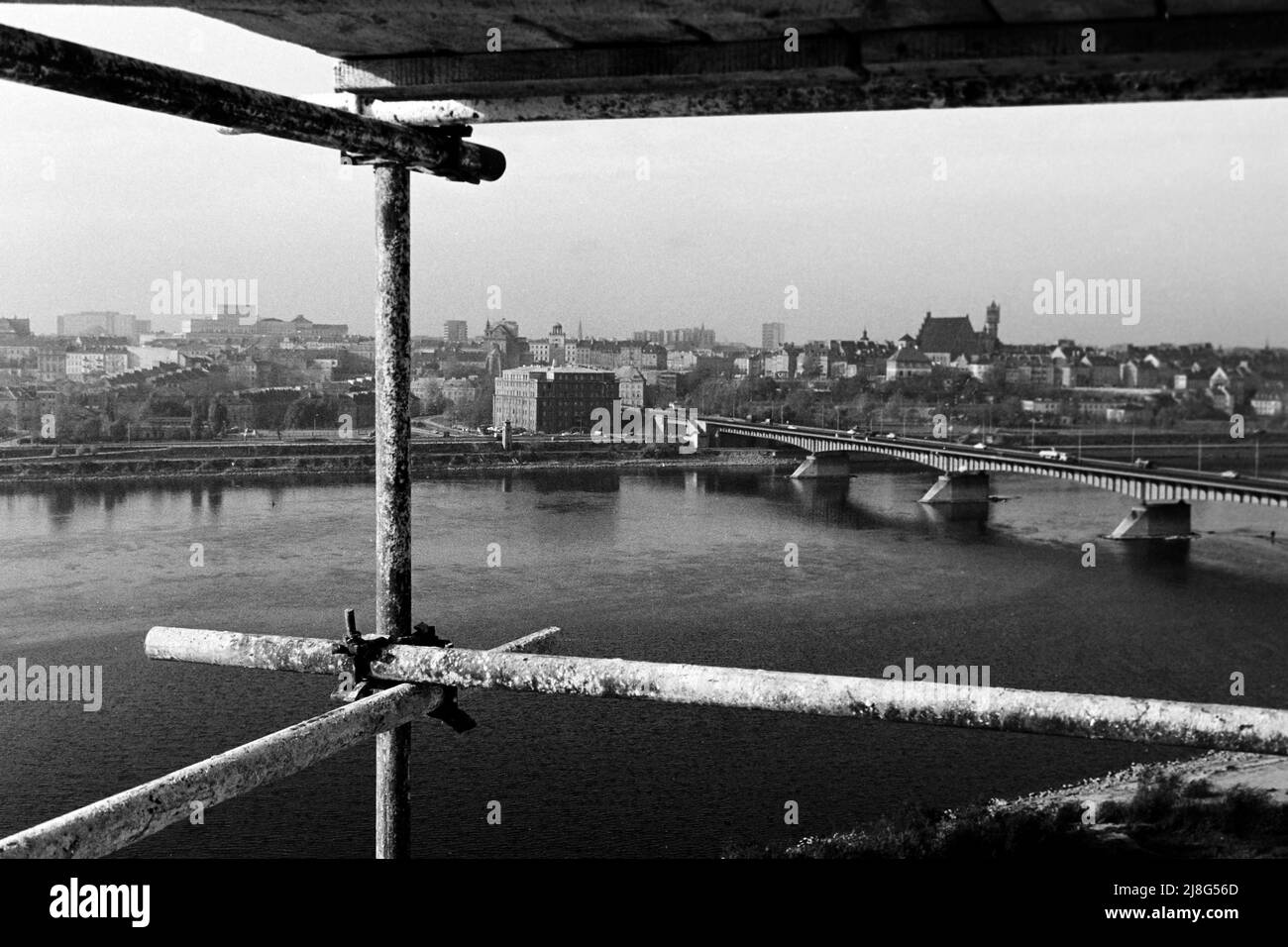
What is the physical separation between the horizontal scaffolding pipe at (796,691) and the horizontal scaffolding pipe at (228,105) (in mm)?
617

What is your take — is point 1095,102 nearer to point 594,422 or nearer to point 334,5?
point 334,5

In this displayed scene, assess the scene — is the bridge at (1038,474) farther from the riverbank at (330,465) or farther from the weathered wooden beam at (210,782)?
the weathered wooden beam at (210,782)

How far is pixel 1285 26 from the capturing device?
1250 millimetres

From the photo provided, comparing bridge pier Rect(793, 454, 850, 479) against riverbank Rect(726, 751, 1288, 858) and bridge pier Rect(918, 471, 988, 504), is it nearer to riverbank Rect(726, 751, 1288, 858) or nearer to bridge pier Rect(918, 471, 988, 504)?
bridge pier Rect(918, 471, 988, 504)

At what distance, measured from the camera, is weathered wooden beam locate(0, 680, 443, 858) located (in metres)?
1.18

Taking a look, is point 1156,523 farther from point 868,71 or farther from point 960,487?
point 868,71

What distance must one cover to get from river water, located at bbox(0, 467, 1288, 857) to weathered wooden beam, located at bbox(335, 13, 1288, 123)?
4.99 meters

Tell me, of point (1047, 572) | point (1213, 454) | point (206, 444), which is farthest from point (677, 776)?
point (1213, 454)

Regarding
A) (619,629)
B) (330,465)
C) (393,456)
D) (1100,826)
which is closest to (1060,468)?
(619,629)

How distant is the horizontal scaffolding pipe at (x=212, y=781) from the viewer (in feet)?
3.86

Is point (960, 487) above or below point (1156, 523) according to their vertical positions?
above

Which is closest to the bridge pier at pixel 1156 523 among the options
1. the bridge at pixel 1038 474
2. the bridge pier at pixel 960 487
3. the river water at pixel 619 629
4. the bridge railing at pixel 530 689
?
the bridge at pixel 1038 474

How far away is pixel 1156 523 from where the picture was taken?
61.5ft

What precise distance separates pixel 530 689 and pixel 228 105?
2.38ft
